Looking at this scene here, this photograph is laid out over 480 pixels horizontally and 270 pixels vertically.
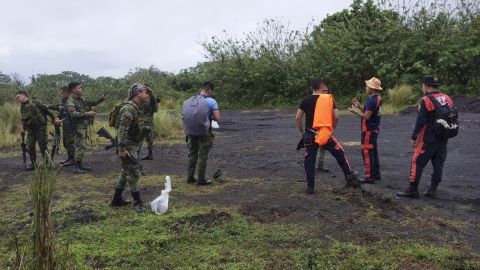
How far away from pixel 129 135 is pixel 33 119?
4156 millimetres

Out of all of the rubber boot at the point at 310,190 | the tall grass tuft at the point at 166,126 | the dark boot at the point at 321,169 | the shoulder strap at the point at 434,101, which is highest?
the shoulder strap at the point at 434,101

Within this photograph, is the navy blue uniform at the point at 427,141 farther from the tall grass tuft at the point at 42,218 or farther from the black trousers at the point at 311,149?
the tall grass tuft at the point at 42,218

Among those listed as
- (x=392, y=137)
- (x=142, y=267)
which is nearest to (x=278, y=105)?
(x=392, y=137)

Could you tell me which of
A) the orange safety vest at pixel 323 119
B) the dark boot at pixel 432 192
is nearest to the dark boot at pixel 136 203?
the orange safety vest at pixel 323 119

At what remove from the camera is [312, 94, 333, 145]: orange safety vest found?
7.13m

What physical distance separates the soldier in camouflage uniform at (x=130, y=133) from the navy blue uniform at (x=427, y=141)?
12.3ft

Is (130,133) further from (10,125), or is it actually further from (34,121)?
(10,125)

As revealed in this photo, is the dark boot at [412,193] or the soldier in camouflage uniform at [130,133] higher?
the soldier in camouflage uniform at [130,133]

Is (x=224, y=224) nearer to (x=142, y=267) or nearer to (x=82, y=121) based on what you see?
(x=142, y=267)

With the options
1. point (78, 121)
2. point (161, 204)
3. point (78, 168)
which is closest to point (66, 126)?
point (78, 121)

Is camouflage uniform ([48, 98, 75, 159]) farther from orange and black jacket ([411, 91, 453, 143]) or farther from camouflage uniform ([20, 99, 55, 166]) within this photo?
orange and black jacket ([411, 91, 453, 143])

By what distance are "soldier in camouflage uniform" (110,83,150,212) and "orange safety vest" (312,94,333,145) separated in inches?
95.9

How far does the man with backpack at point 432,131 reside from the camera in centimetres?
671

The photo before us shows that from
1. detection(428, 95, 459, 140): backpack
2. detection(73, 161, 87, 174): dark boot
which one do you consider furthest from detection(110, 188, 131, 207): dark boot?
detection(428, 95, 459, 140): backpack
